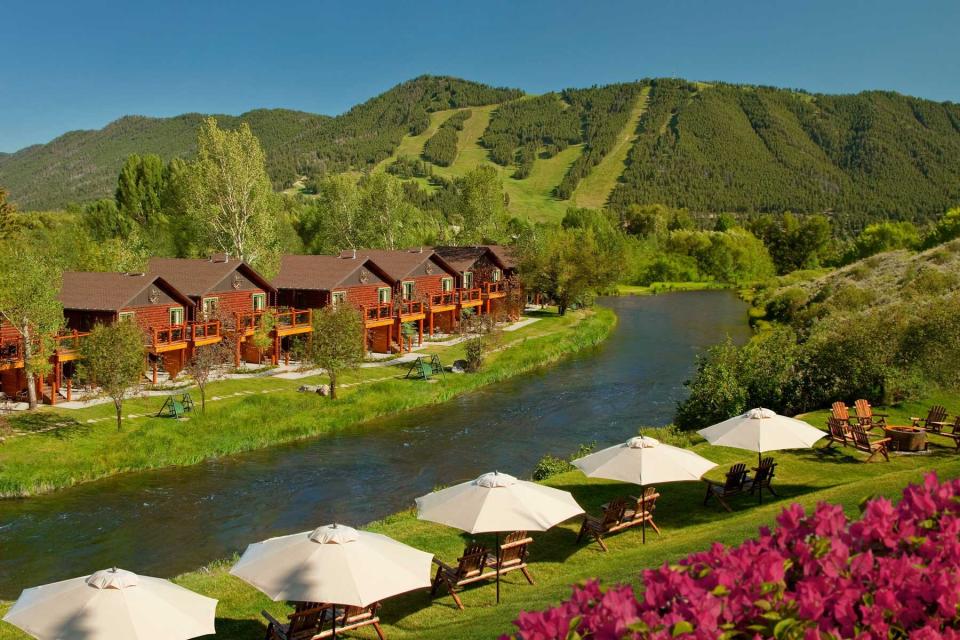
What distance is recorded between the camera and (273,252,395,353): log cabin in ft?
161

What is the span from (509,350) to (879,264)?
3127cm

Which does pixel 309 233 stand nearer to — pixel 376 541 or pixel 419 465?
pixel 419 465

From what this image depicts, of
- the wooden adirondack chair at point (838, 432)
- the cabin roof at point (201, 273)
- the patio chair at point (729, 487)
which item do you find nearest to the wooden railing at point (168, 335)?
the cabin roof at point (201, 273)

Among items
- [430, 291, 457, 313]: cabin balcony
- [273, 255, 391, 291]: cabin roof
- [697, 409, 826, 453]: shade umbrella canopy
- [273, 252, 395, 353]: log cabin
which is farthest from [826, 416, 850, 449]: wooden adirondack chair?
[430, 291, 457, 313]: cabin balcony

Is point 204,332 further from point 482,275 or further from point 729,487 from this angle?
point 482,275

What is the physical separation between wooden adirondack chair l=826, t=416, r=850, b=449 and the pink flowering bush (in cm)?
1596

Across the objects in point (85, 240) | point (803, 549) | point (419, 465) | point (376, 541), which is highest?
point (85, 240)

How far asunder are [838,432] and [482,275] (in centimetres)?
4813

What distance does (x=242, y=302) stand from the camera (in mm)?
45500

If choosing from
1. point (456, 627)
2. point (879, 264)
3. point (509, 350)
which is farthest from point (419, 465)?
point (879, 264)

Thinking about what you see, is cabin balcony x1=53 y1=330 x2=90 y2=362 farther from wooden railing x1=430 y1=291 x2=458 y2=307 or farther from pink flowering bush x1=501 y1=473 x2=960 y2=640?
pink flowering bush x1=501 y1=473 x2=960 y2=640

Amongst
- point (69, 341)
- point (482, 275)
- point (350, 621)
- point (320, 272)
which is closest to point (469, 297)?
point (482, 275)

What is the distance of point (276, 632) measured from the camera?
1206 centimetres

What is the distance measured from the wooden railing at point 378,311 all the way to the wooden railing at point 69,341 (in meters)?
17.6
